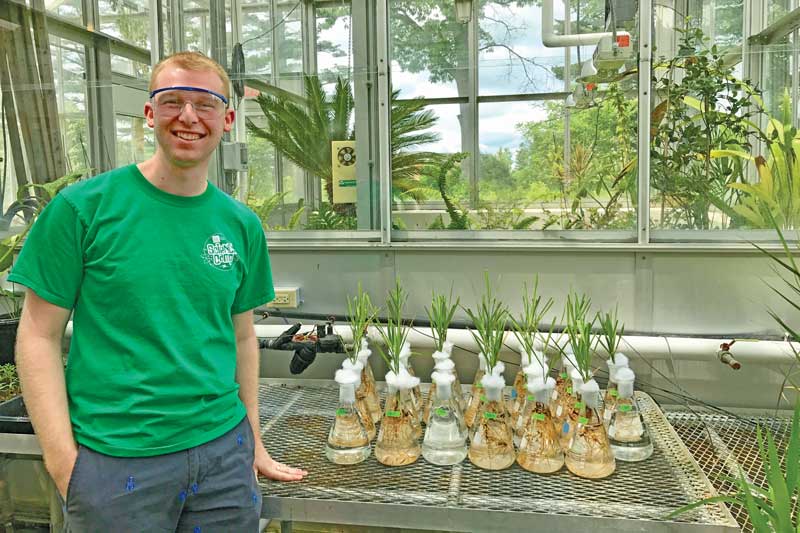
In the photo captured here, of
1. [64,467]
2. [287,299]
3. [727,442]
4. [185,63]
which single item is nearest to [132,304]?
[64,467]

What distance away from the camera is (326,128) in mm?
2600

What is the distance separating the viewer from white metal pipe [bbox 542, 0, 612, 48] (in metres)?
2.34

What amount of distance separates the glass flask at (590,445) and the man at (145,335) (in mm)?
786

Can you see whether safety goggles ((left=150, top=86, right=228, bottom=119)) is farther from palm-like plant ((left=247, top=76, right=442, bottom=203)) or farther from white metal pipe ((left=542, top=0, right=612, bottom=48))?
white metal pipe ((left=542, top=0, right=612, bottom=48))

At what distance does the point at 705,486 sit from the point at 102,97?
2.75 meters

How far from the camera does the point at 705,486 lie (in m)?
1.46

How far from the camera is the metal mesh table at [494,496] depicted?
4.41ft

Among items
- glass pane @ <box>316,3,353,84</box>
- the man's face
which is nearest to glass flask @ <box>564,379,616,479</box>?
the man's face

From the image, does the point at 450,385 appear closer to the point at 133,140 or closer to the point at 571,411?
the point at 571,411

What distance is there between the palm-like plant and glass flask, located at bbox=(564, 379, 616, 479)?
120cm

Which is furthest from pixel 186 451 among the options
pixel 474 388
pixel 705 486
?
pixel 705 486

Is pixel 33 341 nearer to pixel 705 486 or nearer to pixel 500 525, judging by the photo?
pixel 500 525

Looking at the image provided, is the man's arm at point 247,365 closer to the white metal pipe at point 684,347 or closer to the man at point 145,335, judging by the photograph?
the man at point 145,335

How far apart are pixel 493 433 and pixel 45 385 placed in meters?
1.02
